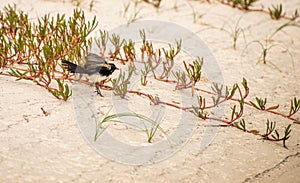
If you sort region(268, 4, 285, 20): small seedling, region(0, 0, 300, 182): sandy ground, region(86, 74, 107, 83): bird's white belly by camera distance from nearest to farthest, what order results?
1. region(0, 0, 300, 182): sandy ground
2. region(86, 74, 107, 83): bird's white belly
3. region(268, 4, 285, 20): small seedling

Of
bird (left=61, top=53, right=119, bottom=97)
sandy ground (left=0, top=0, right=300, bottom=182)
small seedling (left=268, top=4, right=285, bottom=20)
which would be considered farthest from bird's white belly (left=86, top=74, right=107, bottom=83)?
small seedling (left=268, top=4, right=285, bottom=20)

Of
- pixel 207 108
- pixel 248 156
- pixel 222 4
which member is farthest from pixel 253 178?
pixel 222 4

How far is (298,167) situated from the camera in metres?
3.13

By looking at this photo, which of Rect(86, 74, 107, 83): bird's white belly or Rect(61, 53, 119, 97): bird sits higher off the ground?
Rect(61, 53, 119, 97): bird

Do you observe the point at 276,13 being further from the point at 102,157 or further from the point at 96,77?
the point at 102,157

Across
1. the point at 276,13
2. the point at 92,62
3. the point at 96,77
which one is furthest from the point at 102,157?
the point at 276,13

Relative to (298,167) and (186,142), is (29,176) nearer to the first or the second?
(186,142)

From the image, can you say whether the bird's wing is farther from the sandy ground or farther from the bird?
the sandy ground

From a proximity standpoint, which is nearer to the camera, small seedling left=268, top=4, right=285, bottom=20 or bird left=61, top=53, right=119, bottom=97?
bird left=61, top=53, right=119, bottom=97

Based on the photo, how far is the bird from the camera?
3625 mm

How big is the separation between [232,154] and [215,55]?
2.21 meters

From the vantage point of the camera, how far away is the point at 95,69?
3652 mm

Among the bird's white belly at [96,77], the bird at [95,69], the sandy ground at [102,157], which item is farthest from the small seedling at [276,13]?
the bird's white belly at [96,77]

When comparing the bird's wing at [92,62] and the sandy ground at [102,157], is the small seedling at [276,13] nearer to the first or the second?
the sandy ground at [102,157]
